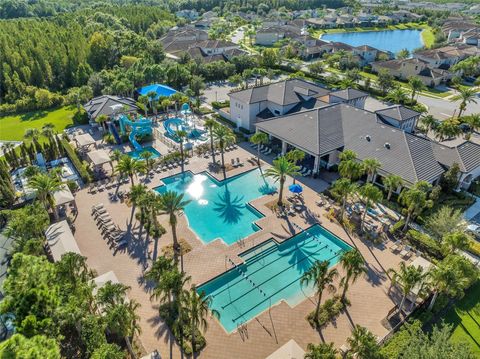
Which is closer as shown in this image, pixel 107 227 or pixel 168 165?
pixel 107 227

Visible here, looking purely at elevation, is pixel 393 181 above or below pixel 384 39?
above

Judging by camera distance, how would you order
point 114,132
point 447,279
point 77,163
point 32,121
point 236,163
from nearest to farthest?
point 447,279
point 77,163
point 236,163
point 114,132
point 32,121

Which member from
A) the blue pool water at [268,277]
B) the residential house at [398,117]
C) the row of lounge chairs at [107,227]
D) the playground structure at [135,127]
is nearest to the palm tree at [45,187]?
the row of lounge chairs at [107,227]

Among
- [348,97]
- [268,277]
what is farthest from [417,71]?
[268,277]

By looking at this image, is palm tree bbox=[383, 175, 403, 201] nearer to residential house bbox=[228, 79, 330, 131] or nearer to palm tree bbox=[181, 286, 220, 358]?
residential house bbox=[228, 79, 330, 131]

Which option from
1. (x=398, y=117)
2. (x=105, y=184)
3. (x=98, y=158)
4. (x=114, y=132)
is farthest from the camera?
(x=114, y=132)

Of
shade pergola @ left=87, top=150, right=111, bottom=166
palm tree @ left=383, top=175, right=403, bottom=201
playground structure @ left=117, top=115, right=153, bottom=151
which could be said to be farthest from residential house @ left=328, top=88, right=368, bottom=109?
shade pergola @ left=87, top=150, right=111, bottom=166

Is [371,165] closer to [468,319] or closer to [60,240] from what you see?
[468,319]

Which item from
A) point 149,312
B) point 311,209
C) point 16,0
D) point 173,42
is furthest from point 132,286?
point 16,0
